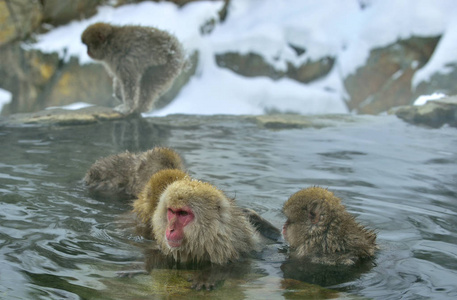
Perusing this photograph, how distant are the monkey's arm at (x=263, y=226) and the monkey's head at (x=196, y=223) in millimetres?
533

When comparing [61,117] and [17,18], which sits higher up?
[17,18]

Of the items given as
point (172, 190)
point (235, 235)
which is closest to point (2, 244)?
point (172, 190)

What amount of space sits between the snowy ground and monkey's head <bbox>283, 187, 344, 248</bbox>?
7144 mm

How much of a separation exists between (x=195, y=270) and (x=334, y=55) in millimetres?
9639

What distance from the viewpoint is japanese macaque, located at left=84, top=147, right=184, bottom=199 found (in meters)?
4.70

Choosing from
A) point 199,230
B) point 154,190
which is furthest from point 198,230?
point 154,190

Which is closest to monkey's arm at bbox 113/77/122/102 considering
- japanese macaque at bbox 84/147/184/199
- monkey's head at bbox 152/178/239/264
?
japanese macaque at bbox 84/147/184/199

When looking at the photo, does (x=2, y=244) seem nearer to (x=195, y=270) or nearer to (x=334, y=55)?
(x=195, y=270)

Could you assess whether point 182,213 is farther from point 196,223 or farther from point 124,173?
point 124,173

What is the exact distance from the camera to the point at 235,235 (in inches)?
135

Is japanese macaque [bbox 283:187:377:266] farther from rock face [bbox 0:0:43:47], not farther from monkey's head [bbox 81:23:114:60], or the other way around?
rock face [bbox 0:0:43:47]

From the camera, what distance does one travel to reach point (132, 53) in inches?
322

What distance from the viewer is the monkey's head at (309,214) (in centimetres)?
345

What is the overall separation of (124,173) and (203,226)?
199 centimetres
